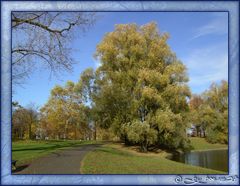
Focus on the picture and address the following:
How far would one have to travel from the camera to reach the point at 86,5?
262 inches

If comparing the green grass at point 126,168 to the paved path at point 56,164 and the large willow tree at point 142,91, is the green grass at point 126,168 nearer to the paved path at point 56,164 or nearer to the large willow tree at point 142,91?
the paved path at point 56,164

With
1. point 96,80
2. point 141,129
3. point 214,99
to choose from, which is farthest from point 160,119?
point 214,99

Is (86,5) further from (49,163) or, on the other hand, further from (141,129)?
(141,129)

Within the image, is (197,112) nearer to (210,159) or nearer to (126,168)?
(210,159)

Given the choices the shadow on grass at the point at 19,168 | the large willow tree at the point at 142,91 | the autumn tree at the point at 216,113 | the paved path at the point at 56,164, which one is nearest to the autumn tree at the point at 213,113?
the autumn tree at the point at 216,113

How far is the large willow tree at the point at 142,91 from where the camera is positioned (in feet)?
37.8

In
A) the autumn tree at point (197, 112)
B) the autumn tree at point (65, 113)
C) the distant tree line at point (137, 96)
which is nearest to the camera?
the autumn tree at point (65, 113)

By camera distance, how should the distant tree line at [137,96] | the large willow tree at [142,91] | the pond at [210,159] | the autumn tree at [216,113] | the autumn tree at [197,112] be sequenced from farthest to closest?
the large willow tree at [142,91] < the distant tree line at [137,96] < the autumn tree at [197,112] < the autumn tree at [216,113] < the pond at [210,159]

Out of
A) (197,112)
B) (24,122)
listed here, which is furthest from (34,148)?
(197,112)

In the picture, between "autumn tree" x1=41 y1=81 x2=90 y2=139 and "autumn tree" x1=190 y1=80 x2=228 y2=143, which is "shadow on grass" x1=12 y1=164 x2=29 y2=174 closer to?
"autumn tree" x1=41 y1=81 x2=90 y2=139

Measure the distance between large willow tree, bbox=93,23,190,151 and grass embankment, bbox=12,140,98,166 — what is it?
95.4 inches

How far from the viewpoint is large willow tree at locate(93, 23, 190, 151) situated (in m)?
11.5

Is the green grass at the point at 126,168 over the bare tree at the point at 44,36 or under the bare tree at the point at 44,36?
under

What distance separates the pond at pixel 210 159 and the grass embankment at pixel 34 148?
336 centimetres
